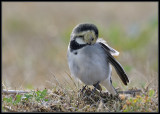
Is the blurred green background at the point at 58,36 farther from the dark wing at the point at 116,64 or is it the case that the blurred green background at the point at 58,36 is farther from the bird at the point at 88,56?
the bird at the point at 88,56

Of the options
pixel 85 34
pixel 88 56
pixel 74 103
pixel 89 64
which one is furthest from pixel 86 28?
pixel 74 103

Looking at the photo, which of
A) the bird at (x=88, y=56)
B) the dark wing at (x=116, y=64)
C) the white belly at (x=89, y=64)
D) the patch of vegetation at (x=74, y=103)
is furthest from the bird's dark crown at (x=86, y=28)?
the patch of vegetation at (x=74, y=103)

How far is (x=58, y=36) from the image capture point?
45.2ft

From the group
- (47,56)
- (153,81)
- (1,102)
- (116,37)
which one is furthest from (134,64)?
(1,102)

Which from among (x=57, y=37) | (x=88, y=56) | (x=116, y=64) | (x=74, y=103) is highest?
(x=57, y=37)

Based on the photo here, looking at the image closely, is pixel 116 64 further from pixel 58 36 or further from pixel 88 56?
pixel 58 36

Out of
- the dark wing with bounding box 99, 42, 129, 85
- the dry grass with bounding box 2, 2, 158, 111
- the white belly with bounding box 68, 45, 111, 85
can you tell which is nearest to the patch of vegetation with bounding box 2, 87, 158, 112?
the white belly with bounding box 68, 45, 111, 85

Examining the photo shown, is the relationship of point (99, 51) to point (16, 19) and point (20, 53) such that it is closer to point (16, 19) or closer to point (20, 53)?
point (20, 53)

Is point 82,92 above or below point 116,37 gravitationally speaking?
below

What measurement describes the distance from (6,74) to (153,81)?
4866 millimetres

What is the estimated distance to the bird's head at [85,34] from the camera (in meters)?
5.95

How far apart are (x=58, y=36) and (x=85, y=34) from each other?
25.7 feet

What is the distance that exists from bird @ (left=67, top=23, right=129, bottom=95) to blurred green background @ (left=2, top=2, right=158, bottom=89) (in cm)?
97

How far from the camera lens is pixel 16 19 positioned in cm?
1446
